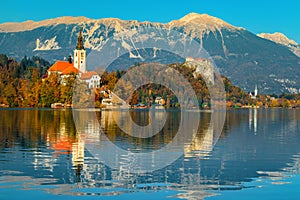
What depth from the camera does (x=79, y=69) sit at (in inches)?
7028

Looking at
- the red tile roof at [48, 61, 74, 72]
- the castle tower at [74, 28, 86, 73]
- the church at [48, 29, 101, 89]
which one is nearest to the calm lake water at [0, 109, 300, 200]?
the church at [48, 29, 101, 89]

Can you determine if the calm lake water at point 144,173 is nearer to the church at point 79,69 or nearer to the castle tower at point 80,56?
the church at point 79,69

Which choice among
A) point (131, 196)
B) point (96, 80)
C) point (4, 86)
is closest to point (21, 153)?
point (131, 196)

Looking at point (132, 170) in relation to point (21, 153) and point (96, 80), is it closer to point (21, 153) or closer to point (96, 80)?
point (21, 153)

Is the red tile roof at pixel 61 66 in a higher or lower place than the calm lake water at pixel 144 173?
higher

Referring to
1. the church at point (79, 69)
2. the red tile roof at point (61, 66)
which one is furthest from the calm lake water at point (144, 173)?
the red tile roof at point (61, 66)

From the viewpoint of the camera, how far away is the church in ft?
497

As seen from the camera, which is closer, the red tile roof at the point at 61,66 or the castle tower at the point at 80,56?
the castle tower at the point at 80,56

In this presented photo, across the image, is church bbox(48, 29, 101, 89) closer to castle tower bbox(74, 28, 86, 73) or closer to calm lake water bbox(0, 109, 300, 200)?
castle tower bbox(74, 28, 86, 73)

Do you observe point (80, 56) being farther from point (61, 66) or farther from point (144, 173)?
point (144, 173)

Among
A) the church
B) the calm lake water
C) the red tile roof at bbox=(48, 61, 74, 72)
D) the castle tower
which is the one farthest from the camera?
the red tile roof at bbox=(48, 61, 74, 72)

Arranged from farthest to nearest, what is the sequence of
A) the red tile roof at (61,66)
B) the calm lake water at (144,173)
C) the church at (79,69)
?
the red tile roof at (61,66) → the church at (79,69) → the calm lake water at (144,173)

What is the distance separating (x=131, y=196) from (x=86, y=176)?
3870 millimetres

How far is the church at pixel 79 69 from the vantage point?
152 m
